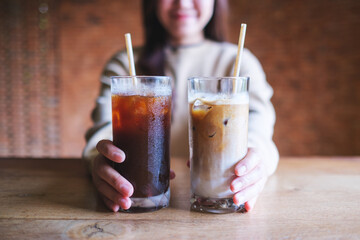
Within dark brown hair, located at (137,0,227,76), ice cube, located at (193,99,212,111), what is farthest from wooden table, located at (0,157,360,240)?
dark brown hair, located at (137,0,227,76)

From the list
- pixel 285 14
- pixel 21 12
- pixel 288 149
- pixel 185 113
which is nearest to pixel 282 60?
pixel 285 14

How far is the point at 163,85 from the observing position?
75cm

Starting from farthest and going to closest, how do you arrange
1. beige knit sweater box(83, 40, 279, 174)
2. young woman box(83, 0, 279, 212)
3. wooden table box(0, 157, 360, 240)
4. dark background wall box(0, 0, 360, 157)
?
1. dark background wall box(0, 0, 360, 157)
2. beige knit sweater box(83, 40, 279, 174)
3. young woman box(83, 0, 279, 212)
4. wooden table box(0, 157, 360, 240)

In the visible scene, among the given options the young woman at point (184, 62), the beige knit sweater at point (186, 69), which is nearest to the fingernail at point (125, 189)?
the young woman at point (184, 62)

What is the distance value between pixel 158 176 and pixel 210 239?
0.65 feet

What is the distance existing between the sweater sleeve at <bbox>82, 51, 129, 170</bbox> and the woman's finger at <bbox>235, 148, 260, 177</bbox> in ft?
1.73

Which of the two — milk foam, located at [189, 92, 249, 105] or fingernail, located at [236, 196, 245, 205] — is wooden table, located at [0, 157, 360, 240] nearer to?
fingernail, located at [236, 196, 245, 205]

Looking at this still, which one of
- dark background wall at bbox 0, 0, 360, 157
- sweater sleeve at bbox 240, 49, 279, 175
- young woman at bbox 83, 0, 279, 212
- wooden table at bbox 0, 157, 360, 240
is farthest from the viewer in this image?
dark background wall at bbox 0, 0, 360, 157

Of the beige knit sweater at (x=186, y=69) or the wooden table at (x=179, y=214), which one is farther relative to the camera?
the beige knit sweater at (x=186, y=69)

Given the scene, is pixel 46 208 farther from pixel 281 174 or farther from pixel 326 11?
pixel 326 11

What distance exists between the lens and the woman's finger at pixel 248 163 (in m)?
0.73

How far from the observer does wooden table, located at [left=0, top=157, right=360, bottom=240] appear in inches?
25.2

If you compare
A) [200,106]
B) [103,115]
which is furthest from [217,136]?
[103,115]

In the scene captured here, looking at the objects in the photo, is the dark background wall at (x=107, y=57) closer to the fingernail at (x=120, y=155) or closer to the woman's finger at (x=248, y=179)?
the woman's finger at (x=248, y=179)
